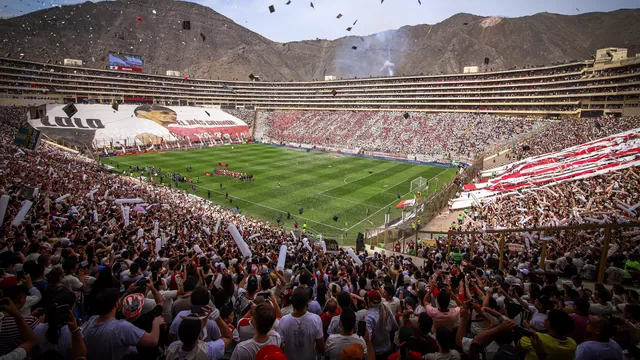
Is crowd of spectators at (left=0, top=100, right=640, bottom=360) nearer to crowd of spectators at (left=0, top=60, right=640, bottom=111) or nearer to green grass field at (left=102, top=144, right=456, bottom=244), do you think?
green grass field at (left=102, top=144, right=456, bottom=244)

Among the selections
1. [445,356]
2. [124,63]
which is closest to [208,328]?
[445,356]

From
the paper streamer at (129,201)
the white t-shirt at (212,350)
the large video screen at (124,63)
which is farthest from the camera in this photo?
the large video screen at (124,63)

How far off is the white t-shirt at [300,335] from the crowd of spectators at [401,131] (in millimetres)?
51961

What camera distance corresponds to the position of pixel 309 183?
37.5m

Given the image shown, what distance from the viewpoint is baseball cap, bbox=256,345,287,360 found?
287cm

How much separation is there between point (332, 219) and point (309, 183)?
11.5 metres

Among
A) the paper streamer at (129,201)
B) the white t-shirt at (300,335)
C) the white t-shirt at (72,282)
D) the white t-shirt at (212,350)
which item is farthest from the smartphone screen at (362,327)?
the paper streamer at (129,201)

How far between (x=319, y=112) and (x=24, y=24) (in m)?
171

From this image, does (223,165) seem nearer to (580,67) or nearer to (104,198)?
(104,198)

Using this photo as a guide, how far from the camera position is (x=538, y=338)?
3.35 meters

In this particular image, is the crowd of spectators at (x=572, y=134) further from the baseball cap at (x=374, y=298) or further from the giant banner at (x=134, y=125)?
the giant banner at (x=134, y=125)

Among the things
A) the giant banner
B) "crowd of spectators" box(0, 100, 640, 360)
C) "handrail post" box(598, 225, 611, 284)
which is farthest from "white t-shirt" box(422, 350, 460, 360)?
the giant banner

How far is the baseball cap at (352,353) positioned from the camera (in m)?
3.14

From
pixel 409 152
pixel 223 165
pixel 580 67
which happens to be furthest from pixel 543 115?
pixel 223 165
